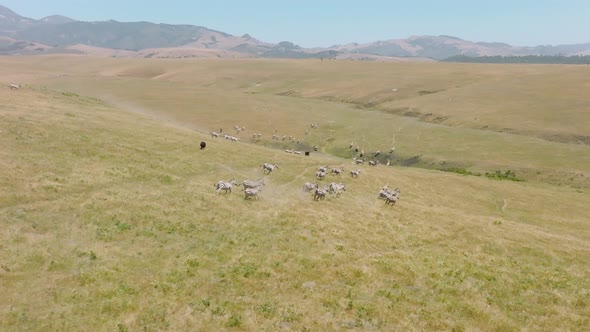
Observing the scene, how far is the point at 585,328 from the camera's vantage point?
21.0m

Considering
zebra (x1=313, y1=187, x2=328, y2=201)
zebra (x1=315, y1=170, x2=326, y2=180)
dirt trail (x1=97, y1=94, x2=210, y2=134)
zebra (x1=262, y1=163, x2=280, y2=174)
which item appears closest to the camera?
zebra (x1=313, y1=187, x2=328, y2=201)

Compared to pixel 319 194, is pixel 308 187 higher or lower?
lower

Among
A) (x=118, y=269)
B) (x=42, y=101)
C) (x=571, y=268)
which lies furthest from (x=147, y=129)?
(x=571, y=268)

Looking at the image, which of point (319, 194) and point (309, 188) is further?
point (309, 188)

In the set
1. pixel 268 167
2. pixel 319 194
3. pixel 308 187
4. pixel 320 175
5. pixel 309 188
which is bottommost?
pixel 320 175

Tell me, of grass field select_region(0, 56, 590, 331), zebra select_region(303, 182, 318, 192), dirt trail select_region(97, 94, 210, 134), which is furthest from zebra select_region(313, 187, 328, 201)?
dirt trail select_region(97, 94, 210, 134)

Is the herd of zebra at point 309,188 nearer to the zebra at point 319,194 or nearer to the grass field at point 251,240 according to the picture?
the zebra at point 319,194

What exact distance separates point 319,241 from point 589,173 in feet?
186

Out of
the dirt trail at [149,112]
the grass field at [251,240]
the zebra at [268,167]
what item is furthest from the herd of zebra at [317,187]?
the dirt trail at [149,112]

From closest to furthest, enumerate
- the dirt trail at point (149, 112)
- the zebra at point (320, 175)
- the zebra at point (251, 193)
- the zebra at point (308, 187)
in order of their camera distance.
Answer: the zebra at point (251, 193) → the zebra at point (308, 187) → the zebra at point (320, 175) → the dirt trail at point (149, 112)

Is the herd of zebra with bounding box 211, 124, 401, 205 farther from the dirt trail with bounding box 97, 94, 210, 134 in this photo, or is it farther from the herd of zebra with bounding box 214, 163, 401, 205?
the dirt trail with bounding box 97, 94, 210, 134

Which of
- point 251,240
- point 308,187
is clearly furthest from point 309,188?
point 251,240

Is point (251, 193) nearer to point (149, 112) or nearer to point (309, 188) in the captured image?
point (309, 188)

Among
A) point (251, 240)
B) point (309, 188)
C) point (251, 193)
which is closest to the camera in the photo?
point (251, 240)
